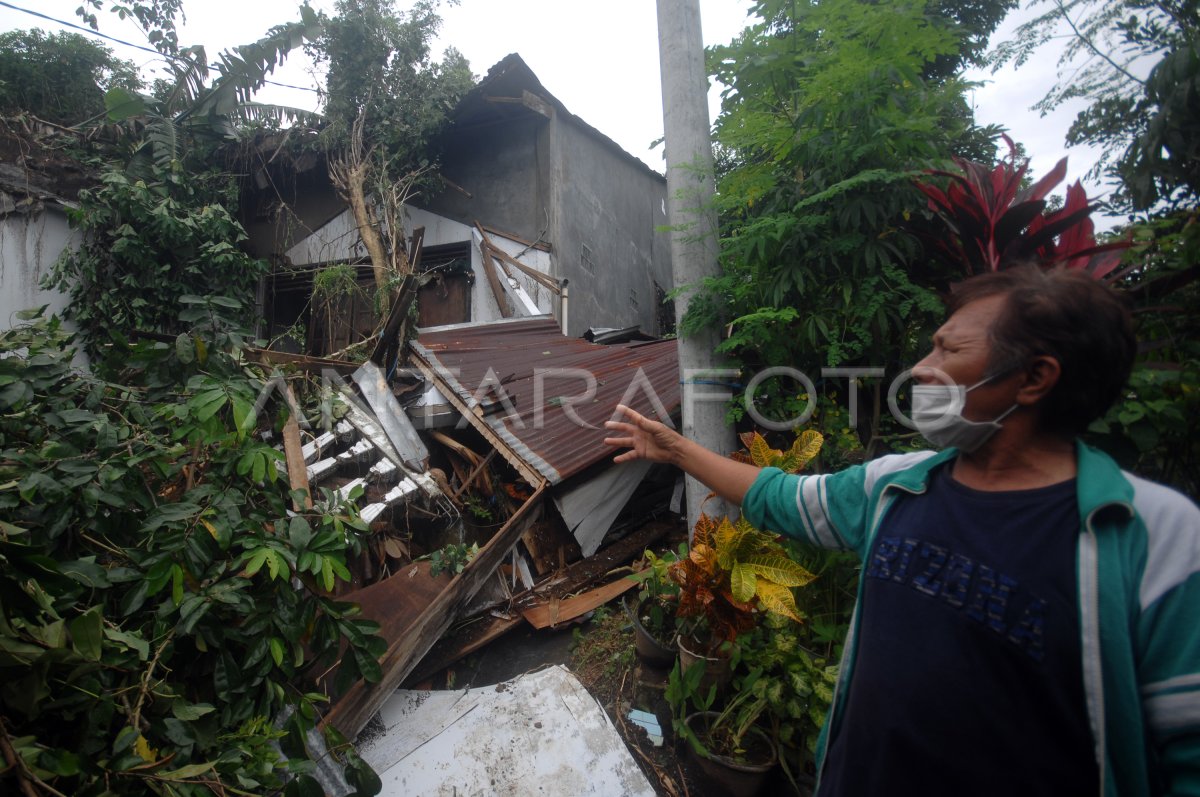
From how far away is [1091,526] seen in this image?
97cm

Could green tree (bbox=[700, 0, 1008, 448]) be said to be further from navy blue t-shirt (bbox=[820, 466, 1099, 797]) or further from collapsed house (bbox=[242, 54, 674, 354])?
collapsed house (bbox=[242, 54, 674, 354])

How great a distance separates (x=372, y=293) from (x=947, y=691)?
8.25 metres

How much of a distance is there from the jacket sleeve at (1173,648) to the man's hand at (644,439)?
43.4 inches

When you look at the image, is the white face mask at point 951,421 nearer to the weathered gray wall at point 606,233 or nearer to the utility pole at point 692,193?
the utility pole at point 692,193

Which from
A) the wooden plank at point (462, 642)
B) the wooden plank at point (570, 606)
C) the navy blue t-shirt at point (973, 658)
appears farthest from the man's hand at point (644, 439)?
the wooden plank at point (462, 642)

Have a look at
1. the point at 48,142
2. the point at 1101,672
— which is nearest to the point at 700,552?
the point at 1101,672

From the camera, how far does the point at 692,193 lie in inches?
116

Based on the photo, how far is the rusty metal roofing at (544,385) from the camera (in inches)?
167

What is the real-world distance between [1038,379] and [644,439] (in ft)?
3.52

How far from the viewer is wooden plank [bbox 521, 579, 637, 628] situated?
3.72 m

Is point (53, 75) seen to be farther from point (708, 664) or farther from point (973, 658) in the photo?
point (973, 658)

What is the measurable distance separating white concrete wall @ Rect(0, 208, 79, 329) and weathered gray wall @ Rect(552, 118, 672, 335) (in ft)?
20.1

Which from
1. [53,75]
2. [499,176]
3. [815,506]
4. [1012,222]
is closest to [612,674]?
[815,506]

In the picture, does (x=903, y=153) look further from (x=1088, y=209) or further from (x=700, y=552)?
(x=700, y=552)
